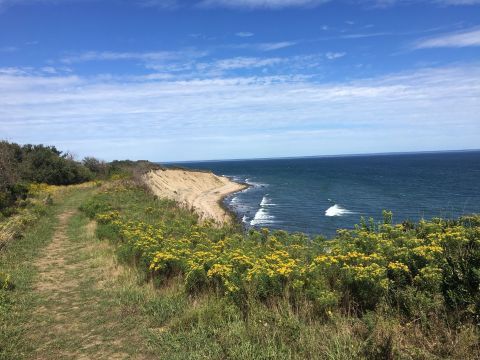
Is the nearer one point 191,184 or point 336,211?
point 336,211

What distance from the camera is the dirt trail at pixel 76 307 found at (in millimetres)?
5676

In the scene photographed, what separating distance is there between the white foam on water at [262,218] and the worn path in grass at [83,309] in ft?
81.8

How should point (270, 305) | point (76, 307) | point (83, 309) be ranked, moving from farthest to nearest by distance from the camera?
point (76, 307), point (83, 309), point (270, 305)

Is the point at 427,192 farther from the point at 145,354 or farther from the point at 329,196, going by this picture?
the point at 145,354

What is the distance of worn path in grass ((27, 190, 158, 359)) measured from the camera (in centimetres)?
564

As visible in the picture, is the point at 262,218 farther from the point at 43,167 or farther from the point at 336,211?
the point at 43,167

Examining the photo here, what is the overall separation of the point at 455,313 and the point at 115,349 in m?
5.08

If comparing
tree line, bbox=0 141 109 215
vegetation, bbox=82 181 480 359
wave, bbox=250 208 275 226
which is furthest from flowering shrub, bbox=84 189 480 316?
tree line, bbox=0 141 109 215

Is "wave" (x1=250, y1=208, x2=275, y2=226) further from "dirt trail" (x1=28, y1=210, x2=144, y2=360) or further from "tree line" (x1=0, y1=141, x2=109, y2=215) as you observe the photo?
"dirt trail" (x1=28, y1=210, x2=144, y2=360)

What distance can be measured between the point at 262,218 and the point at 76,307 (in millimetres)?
32167

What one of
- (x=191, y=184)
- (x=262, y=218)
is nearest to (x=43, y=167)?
(x=262, y=218)

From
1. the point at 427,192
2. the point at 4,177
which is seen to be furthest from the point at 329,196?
the point at 4,177

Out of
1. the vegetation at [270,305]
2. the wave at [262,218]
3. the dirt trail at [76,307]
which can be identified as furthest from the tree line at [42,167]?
the vegetation at [270,305]

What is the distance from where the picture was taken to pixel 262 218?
39031 mm
